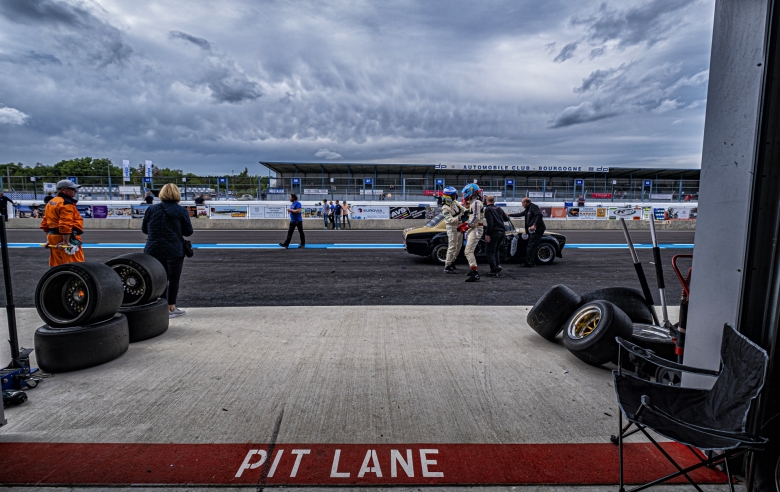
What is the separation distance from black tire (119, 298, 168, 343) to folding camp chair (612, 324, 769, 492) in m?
4.40

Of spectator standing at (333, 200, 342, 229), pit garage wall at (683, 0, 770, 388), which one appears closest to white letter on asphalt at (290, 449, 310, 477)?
pit garage wall at (683, 0, 770, 388)

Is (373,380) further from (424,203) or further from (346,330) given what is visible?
(424,203)

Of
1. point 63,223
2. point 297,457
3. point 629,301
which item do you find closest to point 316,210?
point 63,223

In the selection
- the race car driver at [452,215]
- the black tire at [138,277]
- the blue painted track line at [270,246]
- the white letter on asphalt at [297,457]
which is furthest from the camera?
the blue painted track line at [270,246]

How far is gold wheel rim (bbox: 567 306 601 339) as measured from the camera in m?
3.90

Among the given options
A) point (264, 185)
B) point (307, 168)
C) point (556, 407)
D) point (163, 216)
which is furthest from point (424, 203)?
point (556, 407)

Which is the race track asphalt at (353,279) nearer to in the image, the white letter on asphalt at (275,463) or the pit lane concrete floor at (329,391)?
the pit lane concrete floor at (329,391)

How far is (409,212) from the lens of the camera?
1083 inches

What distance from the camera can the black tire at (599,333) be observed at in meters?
3.50

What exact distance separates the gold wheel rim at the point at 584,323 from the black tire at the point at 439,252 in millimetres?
6431

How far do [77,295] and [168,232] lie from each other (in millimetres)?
1553

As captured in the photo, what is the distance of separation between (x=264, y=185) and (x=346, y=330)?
26.7 metres

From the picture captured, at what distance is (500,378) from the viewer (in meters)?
3.59

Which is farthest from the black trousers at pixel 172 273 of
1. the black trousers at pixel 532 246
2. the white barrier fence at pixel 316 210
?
the white barrier fence at pixel 316 210
